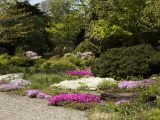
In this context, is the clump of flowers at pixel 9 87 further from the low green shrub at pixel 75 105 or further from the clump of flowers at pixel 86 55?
the clump of flowers at pixel 86 55

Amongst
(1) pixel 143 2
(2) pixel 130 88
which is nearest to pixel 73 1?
(1) pixel 143 2

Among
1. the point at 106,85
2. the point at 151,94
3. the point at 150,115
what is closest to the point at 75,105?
the point at 151,94

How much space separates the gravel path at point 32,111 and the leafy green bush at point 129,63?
5.60 metres

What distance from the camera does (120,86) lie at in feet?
61.0

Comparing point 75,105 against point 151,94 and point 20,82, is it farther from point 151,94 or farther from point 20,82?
point 20,82

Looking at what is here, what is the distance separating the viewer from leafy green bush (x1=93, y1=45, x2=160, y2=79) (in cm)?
2097

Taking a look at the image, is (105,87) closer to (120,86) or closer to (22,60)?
(120,86)

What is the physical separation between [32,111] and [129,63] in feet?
26.1

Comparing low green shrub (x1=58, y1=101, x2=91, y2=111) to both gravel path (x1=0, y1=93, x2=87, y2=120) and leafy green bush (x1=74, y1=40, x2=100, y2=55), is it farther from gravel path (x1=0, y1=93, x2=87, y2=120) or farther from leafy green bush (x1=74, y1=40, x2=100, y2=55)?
leafy green bush (x1=74, y1=40, x2=100, y2=55)

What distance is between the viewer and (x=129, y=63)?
21.2 meters

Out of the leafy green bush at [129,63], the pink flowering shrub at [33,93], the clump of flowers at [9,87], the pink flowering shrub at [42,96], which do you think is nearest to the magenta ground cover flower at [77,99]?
the pink flowering shrub at [42,96]

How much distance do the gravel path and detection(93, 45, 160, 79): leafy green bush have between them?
18.4ft

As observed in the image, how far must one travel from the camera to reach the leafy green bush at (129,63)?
20969mm

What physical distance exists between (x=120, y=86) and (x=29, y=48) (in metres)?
24.5
